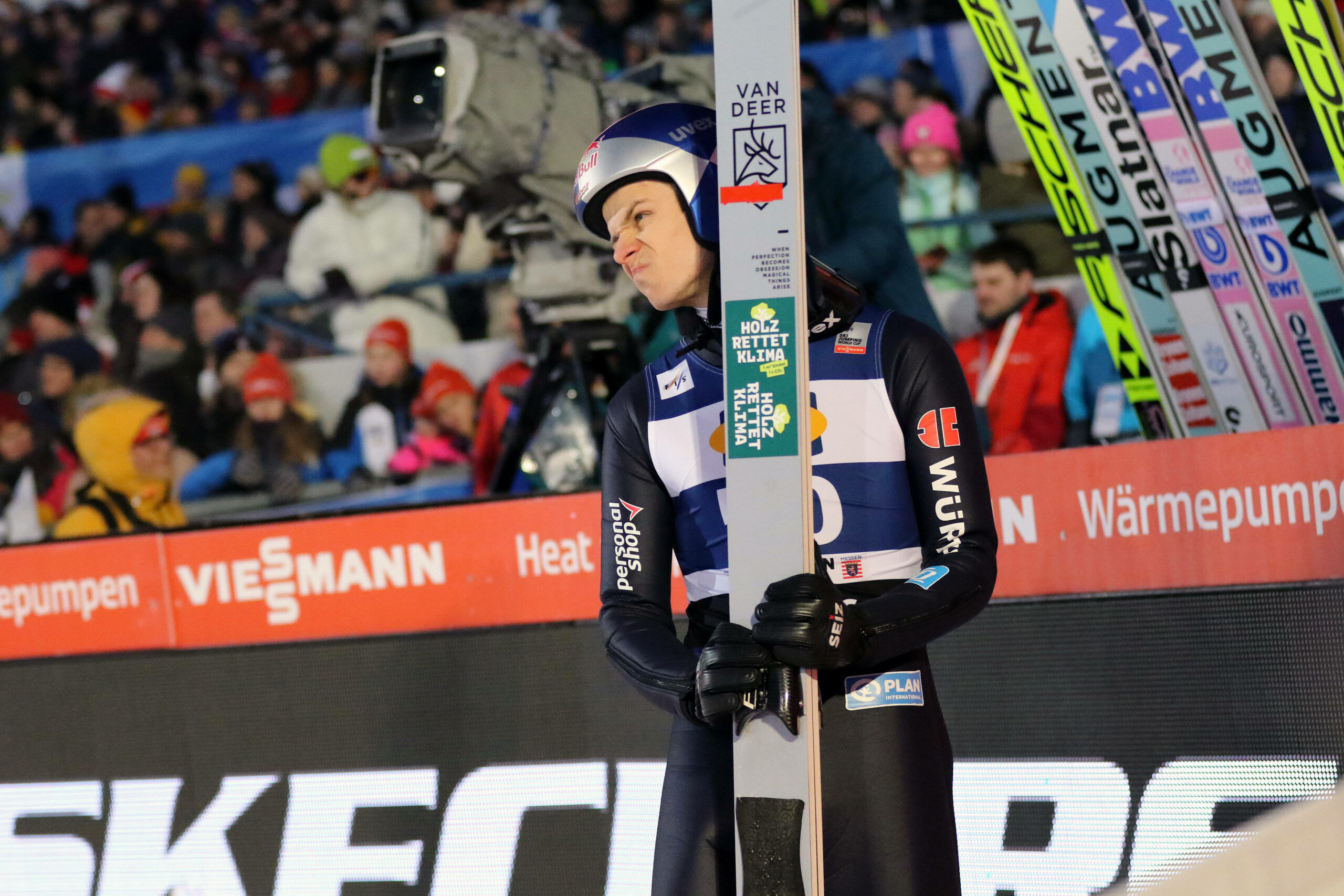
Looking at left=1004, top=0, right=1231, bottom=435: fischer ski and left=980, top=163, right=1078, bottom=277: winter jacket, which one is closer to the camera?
left=1004, top=0, right=1231, bottom=435: fischer ski

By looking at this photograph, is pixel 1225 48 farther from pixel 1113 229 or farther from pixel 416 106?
pixel 416 106

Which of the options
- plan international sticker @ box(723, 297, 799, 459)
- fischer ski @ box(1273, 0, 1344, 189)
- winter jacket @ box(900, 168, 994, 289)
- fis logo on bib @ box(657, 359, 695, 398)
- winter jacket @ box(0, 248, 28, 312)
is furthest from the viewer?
winter jacket @ box(0, 248, 28, 312)

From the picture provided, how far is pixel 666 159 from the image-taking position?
2150 mm

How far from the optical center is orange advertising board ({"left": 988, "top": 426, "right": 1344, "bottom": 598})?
119 inches

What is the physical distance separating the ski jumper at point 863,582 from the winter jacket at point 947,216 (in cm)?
381

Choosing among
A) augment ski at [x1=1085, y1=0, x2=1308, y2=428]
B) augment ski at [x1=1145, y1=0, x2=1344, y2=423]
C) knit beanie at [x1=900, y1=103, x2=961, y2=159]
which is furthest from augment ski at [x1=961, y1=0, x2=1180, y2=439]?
knit beanie at [x1=900, y1=103, x2=961, y2=159]

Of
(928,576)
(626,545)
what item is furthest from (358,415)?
(928,576)

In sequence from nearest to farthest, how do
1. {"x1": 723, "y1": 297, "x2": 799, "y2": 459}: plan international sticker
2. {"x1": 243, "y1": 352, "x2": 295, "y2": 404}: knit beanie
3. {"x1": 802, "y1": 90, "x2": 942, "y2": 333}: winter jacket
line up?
{"x1": 723, "y1": 297, "x2": 799, "y2": 459}: plan international sticker
{"x1": 802, "y1": 90, "x2": 942, "y2": 333}: winter jacket
{"x1": 243, "y1": 352, "x2": 295, "y2": 404}: knit beanie

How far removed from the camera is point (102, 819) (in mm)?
4148

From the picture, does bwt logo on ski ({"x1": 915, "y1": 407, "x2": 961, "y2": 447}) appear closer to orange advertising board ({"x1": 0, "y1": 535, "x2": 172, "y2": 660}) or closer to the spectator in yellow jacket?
orange advertising board ({"x1": 0, "y1": 535, "x2": 172, "y2": 660})

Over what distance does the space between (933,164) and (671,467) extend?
408 cm

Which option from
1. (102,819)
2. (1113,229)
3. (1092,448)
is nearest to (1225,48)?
(1113,229)

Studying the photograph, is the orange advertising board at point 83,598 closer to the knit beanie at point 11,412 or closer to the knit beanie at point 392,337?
the knit beanie at point 392,337

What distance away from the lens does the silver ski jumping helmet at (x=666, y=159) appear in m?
2.14
